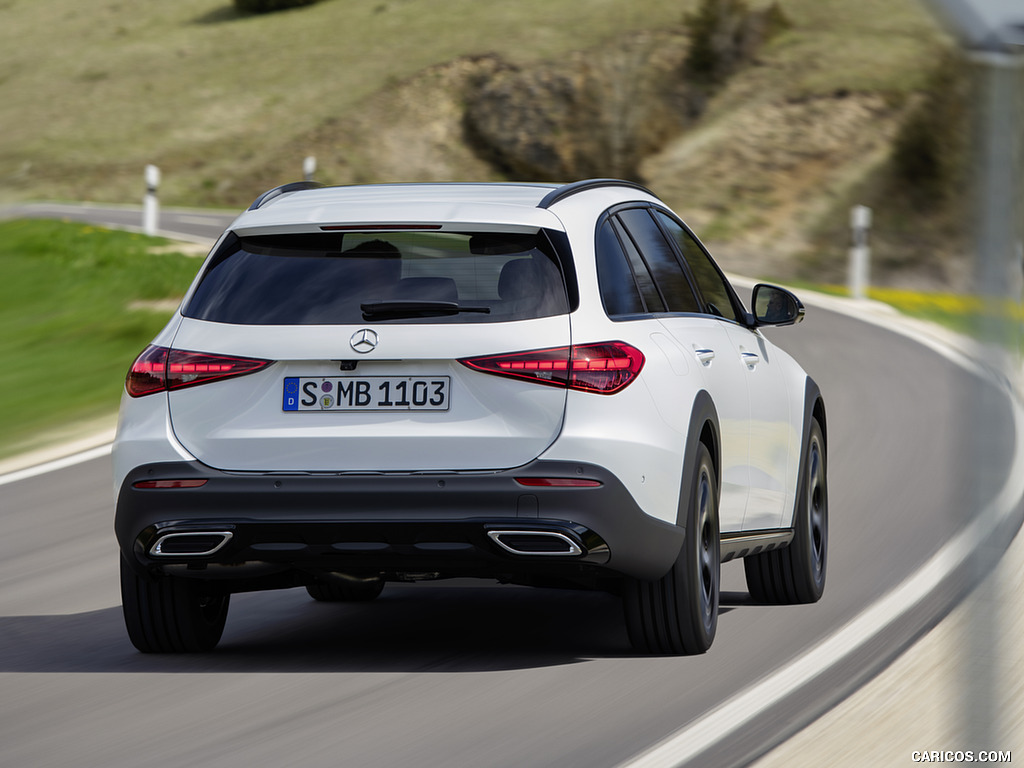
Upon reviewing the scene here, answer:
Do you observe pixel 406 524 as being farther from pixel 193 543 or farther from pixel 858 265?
pixel 858 265

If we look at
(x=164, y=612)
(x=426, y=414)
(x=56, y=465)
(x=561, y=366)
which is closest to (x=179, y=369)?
(x=426, y=414)

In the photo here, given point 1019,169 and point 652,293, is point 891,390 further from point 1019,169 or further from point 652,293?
point 1019,169

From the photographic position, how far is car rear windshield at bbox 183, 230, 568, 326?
239 inches

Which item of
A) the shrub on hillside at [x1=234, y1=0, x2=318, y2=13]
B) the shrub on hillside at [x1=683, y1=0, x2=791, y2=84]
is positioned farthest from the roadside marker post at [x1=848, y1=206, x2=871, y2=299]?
the shrub on hillside at [x1=234, y1=0, x2=318, y2=13]

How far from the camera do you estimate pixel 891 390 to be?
14727 millimetres

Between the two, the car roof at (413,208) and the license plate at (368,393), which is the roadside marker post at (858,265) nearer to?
the car roof at (413,208)

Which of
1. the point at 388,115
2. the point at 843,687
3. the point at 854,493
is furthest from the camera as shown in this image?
the point at 388,115

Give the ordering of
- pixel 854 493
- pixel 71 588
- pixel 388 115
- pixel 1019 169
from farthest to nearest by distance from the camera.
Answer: pixel 388 115 < pixel 854 493 < pixel 71 588 < pixel 1019 169

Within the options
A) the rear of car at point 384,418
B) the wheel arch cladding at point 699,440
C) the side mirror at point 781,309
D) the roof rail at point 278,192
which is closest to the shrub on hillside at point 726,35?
the side mirror at point 781,309

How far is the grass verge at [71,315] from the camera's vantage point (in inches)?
549

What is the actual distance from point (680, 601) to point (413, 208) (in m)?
1.66

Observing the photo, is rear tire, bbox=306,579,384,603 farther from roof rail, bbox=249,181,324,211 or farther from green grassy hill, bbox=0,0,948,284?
green grassy hill, bbox=0,0,948,284

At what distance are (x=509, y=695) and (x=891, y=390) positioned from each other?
937 cm

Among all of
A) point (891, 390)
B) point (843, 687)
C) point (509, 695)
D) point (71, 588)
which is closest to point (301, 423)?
point (509, 695)
